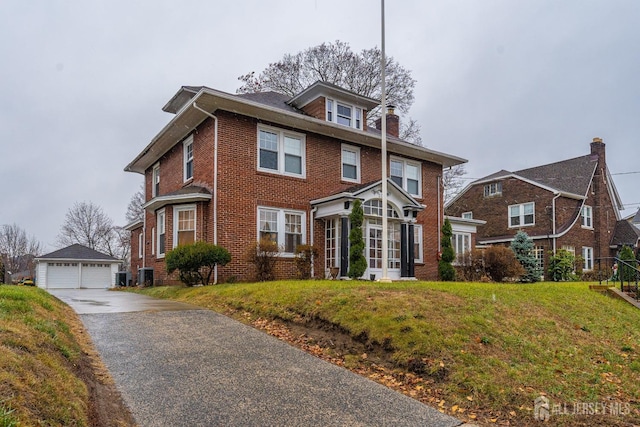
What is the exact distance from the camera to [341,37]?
28672 millimetres

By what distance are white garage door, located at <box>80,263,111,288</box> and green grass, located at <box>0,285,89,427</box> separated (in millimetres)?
25822

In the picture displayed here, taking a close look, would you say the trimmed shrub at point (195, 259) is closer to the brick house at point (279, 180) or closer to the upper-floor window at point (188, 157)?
the brick house at point (279, 180)

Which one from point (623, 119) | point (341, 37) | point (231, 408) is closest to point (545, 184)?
point (623, 119)

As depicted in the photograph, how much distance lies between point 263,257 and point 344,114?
7.25 m

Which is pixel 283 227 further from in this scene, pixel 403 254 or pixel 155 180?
pixel 155 180

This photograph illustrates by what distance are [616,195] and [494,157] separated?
11360 millimetres

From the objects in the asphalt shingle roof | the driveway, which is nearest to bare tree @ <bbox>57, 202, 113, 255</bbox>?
the asphalt shingle roof

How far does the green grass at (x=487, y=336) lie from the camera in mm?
5457

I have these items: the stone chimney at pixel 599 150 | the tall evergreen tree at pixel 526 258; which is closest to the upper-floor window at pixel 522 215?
the tall evergreen tree at pixel 526 258

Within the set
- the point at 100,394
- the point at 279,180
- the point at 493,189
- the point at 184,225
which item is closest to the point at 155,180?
the point at 184,225

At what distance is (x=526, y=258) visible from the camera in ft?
75.0

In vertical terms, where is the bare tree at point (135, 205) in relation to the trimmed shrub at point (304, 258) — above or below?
above

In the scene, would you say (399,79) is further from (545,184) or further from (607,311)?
(607,311)

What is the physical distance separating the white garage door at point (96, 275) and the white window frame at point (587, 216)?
103 ft
